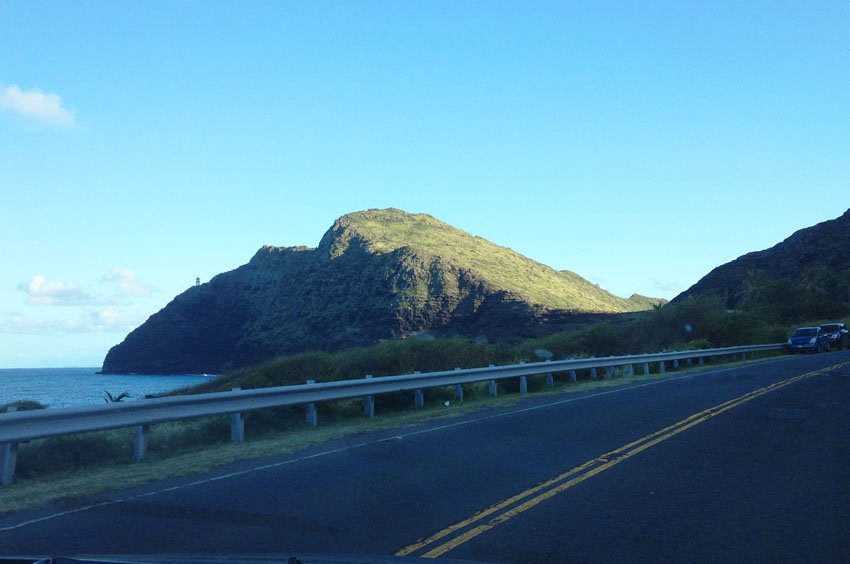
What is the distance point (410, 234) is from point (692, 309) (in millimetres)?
61030

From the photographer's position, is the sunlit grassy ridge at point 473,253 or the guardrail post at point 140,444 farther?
the sunlit grassy ridge at point 473,253

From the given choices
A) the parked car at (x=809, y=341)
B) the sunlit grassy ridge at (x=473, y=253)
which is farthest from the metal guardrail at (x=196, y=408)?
the sunlit grassy ridge at (x=473, y=253)

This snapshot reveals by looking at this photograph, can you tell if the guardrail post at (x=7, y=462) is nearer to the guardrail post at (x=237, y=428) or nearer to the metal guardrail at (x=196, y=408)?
the metal guardrail at (x=196, y=408)

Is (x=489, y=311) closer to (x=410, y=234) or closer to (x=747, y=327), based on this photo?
(x=747, y=327)

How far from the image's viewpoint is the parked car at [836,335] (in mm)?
46625

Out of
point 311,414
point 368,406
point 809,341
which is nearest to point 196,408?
point 311,414

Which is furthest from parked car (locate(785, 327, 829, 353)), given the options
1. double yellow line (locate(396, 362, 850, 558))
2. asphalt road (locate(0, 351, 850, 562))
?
double yellow line (locate(396, 362, 850, 558))

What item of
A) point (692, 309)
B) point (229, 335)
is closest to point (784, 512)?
point (692, 309)

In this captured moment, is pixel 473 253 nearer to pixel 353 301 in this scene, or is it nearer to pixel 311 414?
pixel 353 301

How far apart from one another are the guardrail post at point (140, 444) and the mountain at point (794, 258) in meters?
98.6

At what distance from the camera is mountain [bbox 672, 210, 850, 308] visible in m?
106

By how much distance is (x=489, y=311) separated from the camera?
229ft

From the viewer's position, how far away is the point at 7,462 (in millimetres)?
9961

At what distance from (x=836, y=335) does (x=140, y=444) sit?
1812 inches
